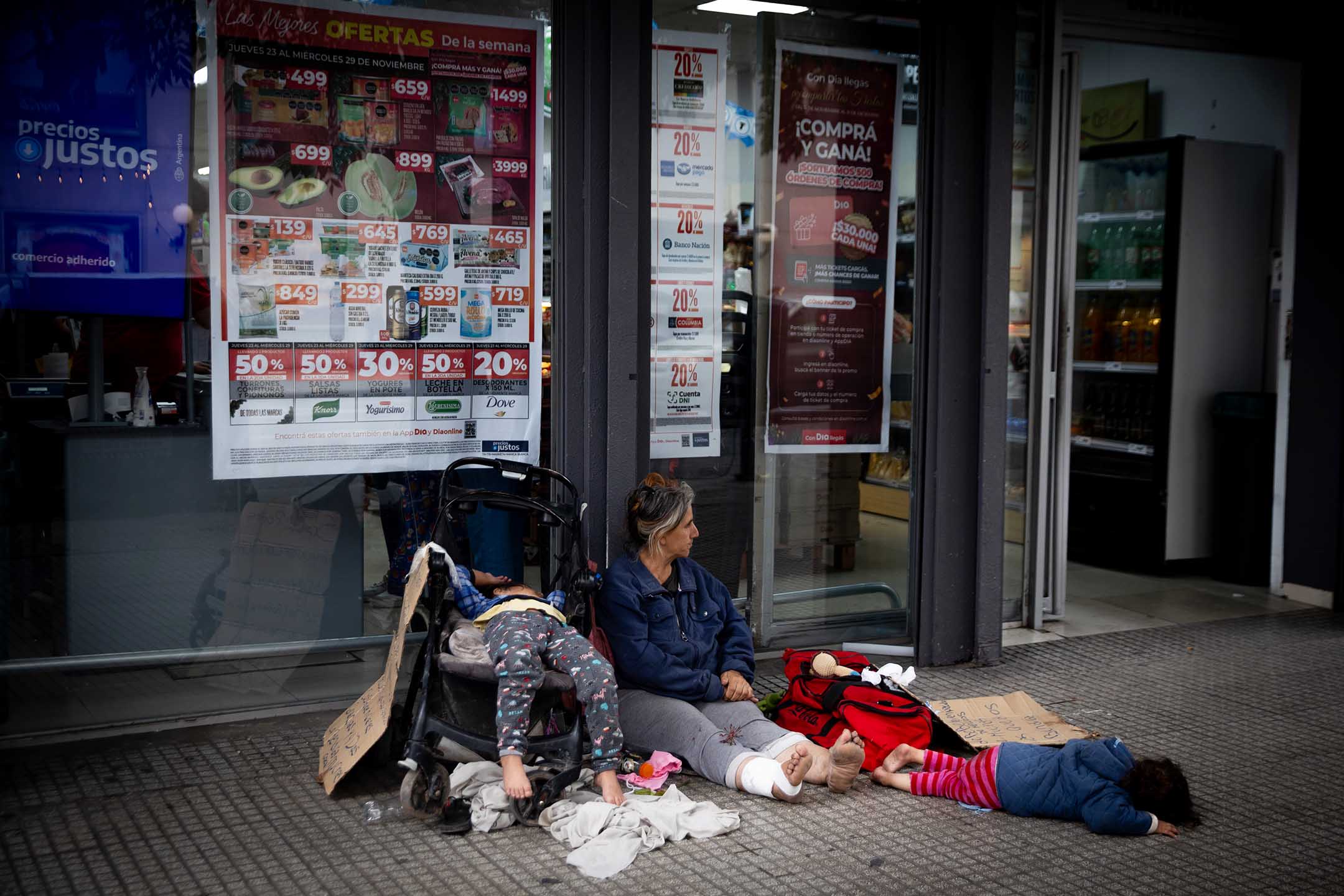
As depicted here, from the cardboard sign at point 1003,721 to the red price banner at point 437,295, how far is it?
8.18ft

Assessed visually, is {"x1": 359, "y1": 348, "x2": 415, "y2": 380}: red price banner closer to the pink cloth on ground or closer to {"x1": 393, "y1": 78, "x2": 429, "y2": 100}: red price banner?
{"x1": 393, "y1": 78, "x2": 429, "y2": 100}: red price banner

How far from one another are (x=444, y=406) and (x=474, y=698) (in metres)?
1.34

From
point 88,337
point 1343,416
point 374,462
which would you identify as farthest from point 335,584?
point 1343,416

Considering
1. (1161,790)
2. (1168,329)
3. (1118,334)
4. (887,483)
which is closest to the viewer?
(1161,790)

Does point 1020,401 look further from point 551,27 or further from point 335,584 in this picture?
point 335,584

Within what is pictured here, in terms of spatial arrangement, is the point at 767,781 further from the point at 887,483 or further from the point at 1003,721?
the point at 887,483

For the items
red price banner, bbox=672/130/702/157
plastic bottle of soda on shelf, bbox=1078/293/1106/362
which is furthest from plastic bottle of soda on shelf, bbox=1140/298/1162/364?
red price banner, bbox=672/130/702/157

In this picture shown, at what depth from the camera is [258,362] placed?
195 inches

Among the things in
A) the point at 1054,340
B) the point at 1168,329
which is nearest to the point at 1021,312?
the point at 1054,340

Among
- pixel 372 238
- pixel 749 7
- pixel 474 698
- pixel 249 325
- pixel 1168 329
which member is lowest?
pixel 474 698

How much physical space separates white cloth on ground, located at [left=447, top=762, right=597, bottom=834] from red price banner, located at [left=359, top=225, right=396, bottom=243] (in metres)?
2.05

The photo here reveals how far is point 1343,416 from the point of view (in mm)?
7238

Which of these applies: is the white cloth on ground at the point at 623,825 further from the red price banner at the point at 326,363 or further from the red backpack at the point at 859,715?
the red price banner at the point at 326,363

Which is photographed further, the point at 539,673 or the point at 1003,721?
the point at 1003,721
